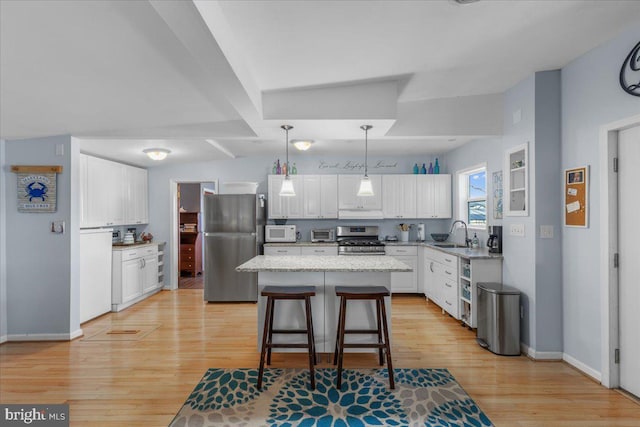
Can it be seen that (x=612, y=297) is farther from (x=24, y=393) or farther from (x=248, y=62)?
(x=24, y=393)

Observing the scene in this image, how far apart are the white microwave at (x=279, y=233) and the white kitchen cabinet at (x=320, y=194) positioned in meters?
0.43

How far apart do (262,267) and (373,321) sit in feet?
3.82

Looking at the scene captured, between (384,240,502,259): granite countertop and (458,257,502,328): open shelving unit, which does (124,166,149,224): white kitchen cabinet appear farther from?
(458,257,502,328): open shelving unit

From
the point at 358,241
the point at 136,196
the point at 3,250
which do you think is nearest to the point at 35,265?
the point at 3,250

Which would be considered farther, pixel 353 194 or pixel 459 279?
pixel 353 194

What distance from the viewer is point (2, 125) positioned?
3.34 metres

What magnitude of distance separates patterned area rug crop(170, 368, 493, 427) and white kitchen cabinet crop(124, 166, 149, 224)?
368 cm

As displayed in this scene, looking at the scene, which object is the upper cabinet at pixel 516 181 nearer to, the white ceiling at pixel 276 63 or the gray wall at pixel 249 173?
the white ceiling at pixel 276 63

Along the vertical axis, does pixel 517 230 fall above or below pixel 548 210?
below

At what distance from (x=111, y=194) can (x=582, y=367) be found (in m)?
6.03

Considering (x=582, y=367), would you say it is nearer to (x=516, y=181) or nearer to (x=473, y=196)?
(x=516, y=181)

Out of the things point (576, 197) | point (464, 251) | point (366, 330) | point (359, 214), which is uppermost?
point (576, 197)

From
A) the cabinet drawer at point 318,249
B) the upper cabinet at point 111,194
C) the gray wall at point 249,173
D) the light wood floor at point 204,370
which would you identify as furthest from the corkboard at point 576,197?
the upper cabinet at point 111,194

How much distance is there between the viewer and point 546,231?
125 inches
